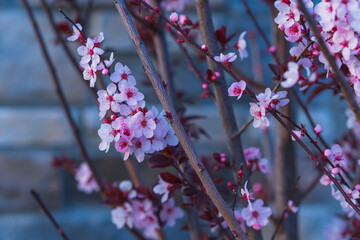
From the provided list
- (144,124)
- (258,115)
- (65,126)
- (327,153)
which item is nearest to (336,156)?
(327,153)

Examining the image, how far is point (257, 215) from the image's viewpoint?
0.66 metres

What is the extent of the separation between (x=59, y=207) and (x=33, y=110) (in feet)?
1.49

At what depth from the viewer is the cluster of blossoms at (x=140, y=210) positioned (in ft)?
2.51

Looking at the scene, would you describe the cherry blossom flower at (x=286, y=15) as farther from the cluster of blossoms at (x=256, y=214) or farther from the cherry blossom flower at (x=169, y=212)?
the cherry blossom flower at (x=169, y=212)

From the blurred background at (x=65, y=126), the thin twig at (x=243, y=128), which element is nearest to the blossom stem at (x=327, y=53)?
the thin twig at (x=243, y=128)

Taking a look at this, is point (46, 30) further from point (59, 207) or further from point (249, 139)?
point (249, 139)

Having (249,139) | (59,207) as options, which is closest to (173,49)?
(249,139)

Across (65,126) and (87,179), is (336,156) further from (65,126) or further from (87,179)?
(65,126)

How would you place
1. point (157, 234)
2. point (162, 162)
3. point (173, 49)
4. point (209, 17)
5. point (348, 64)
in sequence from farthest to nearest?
point (173, 49) → point (157, 234) → point (209, 17) → point (162, 162) → point (348, 64)

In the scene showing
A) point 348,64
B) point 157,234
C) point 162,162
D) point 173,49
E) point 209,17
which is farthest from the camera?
point 173,49

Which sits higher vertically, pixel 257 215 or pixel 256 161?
pixel 256 161

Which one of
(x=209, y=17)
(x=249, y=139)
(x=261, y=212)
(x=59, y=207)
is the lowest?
(x=261, y=212)

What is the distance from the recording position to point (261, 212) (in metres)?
0.66

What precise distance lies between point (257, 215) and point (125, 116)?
27 centimetres
